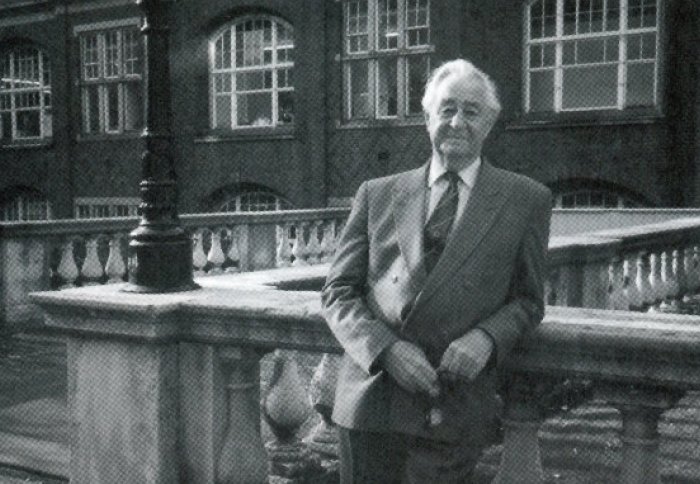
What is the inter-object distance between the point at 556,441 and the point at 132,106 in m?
19.1

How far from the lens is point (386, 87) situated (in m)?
18.6

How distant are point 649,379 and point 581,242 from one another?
173 inches

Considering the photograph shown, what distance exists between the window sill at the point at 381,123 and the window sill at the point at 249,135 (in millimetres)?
1287

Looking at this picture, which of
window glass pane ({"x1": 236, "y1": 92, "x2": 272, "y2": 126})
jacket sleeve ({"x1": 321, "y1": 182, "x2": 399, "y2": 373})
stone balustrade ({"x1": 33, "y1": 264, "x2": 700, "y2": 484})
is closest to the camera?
jacket sleeve ({"x1": 321, "y1": 182, "x2": 399, "y2": 373})

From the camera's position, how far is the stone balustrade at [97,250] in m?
9.79

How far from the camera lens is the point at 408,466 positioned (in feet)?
8.07

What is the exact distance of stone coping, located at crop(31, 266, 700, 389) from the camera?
96.5 inches

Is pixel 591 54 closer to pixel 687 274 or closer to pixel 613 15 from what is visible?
pixel 613 15

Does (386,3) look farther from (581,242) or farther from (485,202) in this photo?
(485,202)

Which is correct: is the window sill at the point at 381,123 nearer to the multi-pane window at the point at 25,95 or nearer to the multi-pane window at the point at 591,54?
the multi-pane window at the point at 591,54

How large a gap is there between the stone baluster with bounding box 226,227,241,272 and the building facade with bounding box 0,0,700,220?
19.1ft

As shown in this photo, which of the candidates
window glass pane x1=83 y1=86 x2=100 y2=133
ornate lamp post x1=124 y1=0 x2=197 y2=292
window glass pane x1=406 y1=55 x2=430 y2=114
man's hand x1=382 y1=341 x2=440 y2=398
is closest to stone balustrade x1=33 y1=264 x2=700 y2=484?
ornate lamp post x1=124 y1=0 x2=197 y2=292

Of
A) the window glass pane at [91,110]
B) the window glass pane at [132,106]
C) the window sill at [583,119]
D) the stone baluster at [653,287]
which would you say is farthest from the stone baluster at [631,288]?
the window glass pane at [91,110]

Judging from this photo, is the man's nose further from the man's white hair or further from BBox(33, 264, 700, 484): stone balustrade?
BBox(33, 264, 700, 484): stone balustrade
